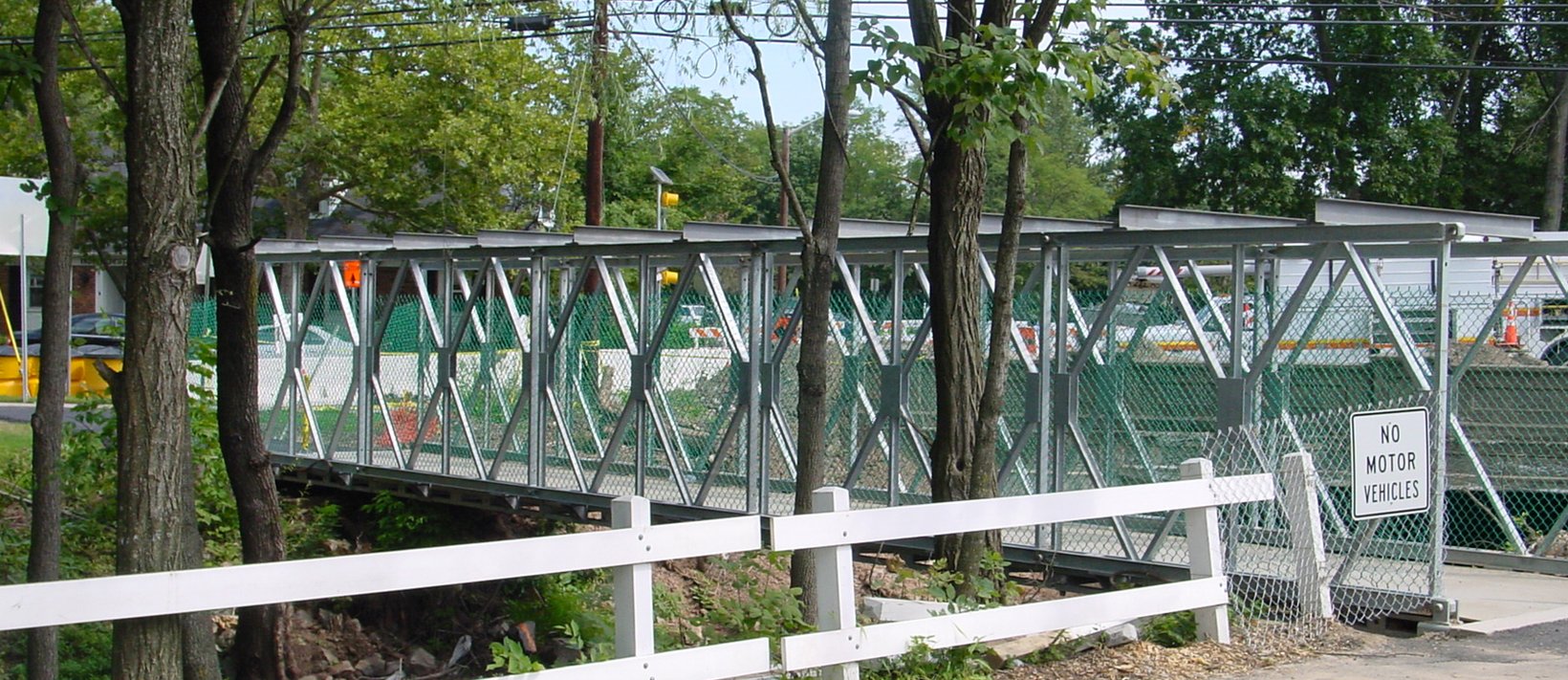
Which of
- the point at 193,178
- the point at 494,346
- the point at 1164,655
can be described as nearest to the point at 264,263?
the point at 494,346

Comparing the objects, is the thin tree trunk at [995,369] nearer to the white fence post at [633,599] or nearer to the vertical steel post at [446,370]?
the white fence post at [633,599]

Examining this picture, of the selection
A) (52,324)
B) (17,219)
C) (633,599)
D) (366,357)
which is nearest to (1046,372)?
(633,599)

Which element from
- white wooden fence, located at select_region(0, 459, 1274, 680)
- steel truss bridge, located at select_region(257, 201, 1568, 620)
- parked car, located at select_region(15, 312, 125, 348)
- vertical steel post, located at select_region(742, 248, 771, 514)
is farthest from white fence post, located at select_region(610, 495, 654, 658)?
parked car, located at select_region(15, 312, 125, 348)

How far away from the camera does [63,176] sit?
9406mm

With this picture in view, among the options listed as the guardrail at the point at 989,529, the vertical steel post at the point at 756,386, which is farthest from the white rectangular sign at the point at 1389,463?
the vertical steel post at the point at 756,386

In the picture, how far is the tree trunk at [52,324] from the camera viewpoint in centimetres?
950

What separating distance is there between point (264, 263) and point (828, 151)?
1024 centimetres

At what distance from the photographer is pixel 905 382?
1063 cm

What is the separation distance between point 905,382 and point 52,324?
6.09 m

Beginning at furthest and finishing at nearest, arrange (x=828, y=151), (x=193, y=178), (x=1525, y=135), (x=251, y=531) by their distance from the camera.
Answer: (x=1525, y=135) → (x=251, y=531) → (x=828, y=151) → (x=193, y=178)

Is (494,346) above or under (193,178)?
under

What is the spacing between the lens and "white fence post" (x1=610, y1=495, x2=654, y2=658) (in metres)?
5.79

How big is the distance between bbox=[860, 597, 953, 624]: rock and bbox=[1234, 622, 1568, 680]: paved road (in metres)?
1.52

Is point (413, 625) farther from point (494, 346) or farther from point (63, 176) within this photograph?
point (63, 176)
